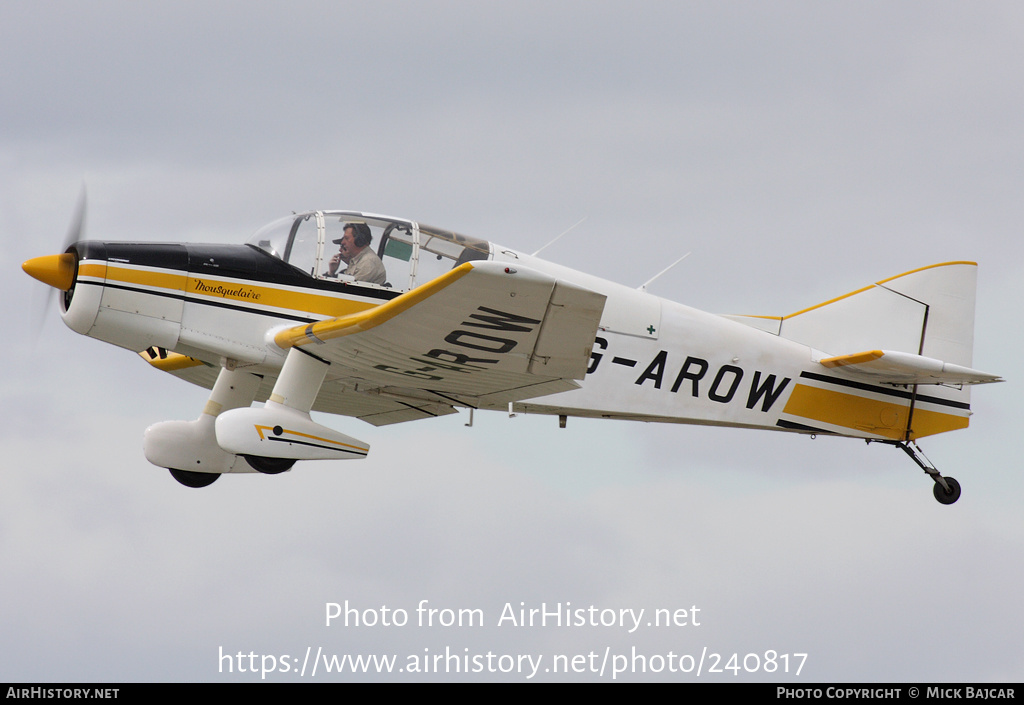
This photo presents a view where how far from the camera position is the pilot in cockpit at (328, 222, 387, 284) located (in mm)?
10812

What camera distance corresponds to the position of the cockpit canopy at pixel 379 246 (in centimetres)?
1084

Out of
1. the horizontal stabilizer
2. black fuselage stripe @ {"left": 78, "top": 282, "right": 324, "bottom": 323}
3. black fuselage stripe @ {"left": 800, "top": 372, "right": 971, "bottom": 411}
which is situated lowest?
black fuselage stripe @ {"left": 78, "top": 282, "right": 324, "bottom": 323}

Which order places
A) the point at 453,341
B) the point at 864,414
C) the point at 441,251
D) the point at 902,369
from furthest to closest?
1. the point at 864,414
2. the point at 902,369
3. the point at 441,251
4. the point at 453,341

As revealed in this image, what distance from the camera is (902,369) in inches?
477

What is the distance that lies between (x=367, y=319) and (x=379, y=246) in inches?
59.0

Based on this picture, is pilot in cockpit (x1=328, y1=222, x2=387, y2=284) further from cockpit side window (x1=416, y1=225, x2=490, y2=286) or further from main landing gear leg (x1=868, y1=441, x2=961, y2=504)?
main landing gear leg (x1=868, y1=441, x2=961, y2=504)

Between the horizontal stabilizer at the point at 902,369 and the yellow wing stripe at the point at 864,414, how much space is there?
0.28 metres

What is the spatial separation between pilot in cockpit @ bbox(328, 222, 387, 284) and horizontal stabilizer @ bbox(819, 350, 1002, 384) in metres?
4.72

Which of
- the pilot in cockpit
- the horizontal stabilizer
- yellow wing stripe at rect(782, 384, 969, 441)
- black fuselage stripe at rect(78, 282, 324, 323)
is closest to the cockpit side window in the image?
the pilot in cockpit

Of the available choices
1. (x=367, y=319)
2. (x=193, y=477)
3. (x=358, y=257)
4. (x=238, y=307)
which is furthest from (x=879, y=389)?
(x=193, y=477)

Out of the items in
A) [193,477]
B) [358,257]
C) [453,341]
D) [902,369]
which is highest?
[358,257]

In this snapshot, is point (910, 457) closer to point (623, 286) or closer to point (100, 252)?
point (623, 286)

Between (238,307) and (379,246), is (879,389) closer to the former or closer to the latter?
(379,246)

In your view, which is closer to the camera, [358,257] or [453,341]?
[453,341]
